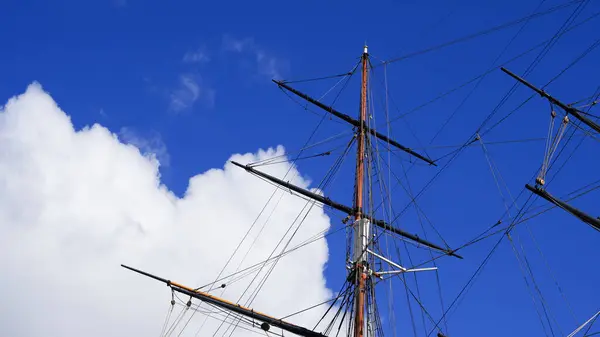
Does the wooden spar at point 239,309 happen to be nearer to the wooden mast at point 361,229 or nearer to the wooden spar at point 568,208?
the wooden mast at point 361,229

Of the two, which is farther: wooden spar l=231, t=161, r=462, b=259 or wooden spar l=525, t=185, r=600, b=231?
wooden spar l=231, t=161, r=462, b=259

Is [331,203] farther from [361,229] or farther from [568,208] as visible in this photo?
[568,208]

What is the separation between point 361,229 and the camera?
1262 inches

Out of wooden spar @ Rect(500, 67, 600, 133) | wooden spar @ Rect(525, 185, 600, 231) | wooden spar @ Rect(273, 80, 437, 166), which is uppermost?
wooden spar @ Rect(273, 80, 437, 166)

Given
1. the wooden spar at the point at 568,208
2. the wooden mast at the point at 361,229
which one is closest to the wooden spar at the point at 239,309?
the wooden mast at the point at 361,229

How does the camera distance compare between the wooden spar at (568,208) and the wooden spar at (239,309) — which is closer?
the wooden spar at (568,208)

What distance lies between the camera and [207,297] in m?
31.2

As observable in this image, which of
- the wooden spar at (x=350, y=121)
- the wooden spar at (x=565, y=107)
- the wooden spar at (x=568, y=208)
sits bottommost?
the wooden spar at (x=568, y=208)

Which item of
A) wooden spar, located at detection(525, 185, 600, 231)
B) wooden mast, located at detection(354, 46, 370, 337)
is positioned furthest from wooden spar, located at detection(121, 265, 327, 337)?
wooden spar, located at detection(525, 185, 600, 231)

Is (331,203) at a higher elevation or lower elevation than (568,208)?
higher

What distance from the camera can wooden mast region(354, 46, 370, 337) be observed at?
29.3 meters

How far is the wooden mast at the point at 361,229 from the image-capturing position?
96.0 ft

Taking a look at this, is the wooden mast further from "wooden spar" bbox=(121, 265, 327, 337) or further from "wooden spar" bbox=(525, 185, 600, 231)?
"wooden spar" bbox=(525, 185, 600, 231)

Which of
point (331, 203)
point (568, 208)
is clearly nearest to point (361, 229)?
point (331, 203)
